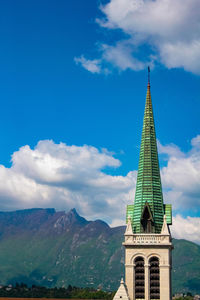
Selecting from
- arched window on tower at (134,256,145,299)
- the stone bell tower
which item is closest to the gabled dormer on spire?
the stone bell tower

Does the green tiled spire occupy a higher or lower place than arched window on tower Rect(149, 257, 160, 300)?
higher

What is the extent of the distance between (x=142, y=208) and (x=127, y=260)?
8.03 meters

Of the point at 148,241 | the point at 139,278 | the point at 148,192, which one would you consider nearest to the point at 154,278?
the point at 139,278

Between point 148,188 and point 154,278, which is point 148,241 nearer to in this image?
point 154,278

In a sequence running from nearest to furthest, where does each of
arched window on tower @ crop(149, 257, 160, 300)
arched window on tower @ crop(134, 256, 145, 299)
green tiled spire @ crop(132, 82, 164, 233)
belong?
arched window on tower @ crop(149, 257, 160, 300) < arched window on tower @ crop(134, 256, 145, 299) < green tiled spire @ crop(132, 82, 164, 233)

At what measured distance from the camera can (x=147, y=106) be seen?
80.6 metres

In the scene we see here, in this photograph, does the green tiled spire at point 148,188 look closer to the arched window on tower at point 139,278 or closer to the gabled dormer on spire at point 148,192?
the gabled dormer on spire at point 148,192

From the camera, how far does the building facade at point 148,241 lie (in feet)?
222

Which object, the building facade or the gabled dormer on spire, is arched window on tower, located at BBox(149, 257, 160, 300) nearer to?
the building facade

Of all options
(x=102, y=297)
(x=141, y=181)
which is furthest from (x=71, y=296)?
(x=141, y=181)

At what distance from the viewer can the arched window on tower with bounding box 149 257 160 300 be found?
2660 inches

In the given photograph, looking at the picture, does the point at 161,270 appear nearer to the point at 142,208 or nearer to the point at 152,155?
the point at 142,208

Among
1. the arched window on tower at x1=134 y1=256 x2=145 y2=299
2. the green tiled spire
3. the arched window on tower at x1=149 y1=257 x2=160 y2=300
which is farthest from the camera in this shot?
the green tiled spire

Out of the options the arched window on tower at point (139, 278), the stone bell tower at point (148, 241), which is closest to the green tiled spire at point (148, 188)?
the stone bell tower at point (148, 241)
